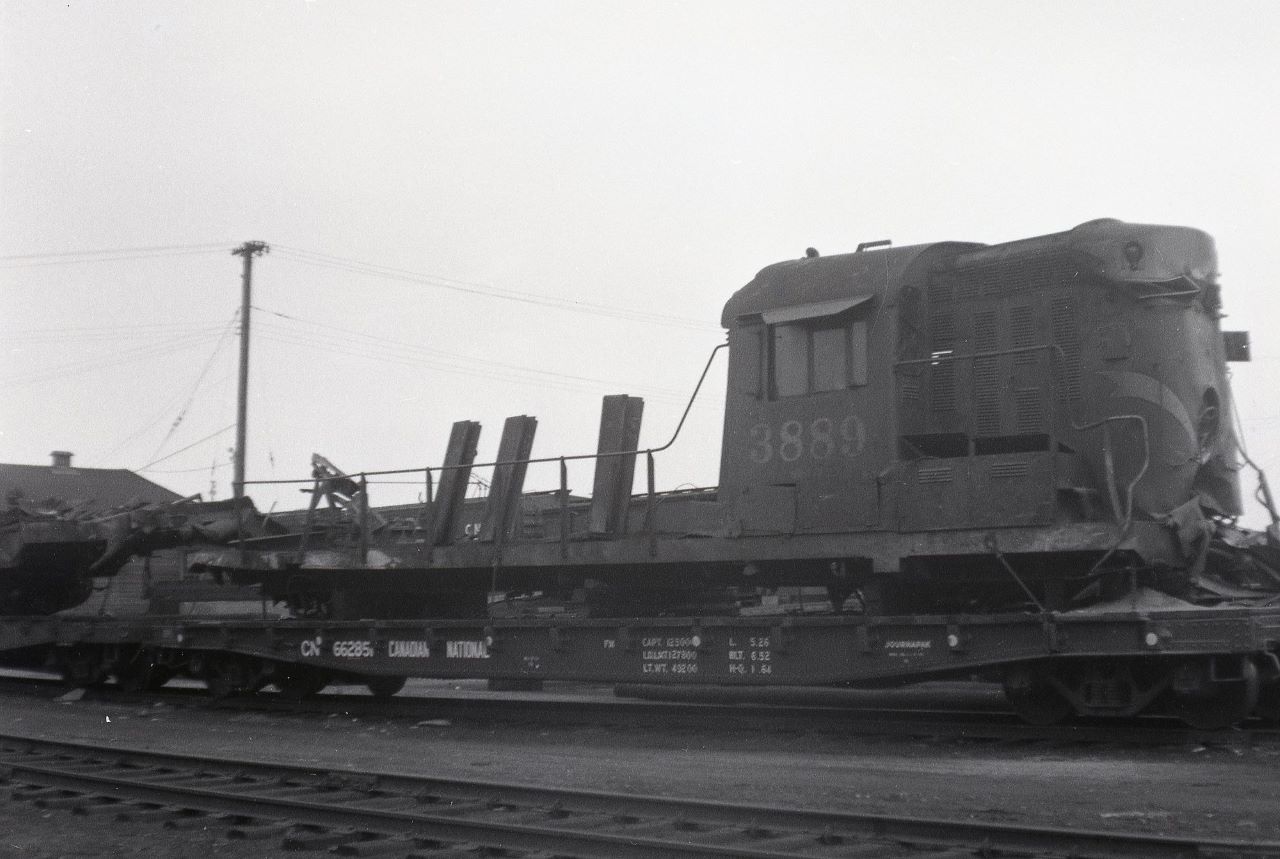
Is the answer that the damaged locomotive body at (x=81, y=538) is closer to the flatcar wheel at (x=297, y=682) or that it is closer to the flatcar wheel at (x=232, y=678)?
the flatcar wheel at (x=232, y=678)

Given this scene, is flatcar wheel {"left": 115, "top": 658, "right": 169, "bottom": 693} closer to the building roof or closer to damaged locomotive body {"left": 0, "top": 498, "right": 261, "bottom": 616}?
damaged locomotive body {"left": 0, "top": 498, "right": 261, "bottom": 616}

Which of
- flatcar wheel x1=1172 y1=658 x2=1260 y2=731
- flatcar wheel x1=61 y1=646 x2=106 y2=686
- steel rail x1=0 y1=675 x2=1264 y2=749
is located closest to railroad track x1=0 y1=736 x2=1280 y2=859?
flatcar wheel x1=1172 y1=658 x2=1260 y2=731

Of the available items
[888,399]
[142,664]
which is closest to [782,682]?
[888,399]

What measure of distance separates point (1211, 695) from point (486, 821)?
5.63 meters

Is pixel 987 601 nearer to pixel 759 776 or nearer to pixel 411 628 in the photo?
pixel 759 776

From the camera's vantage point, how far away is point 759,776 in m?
8.89

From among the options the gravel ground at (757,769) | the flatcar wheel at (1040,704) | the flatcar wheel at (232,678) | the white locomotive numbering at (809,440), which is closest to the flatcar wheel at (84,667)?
the flatcar wheel at (232,678)

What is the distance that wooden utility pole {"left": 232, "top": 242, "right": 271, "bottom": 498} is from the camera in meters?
35.5

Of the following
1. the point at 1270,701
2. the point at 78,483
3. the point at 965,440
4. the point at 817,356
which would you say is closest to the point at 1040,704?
the point at 1270,701

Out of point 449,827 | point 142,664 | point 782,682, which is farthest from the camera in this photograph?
point 142,664

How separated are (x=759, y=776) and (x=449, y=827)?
2.62 m

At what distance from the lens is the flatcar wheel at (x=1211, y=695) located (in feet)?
30.2

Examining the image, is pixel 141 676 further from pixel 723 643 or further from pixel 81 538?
pixel 723 643

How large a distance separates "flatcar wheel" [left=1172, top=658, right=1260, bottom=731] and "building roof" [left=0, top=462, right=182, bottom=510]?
31601 mm
